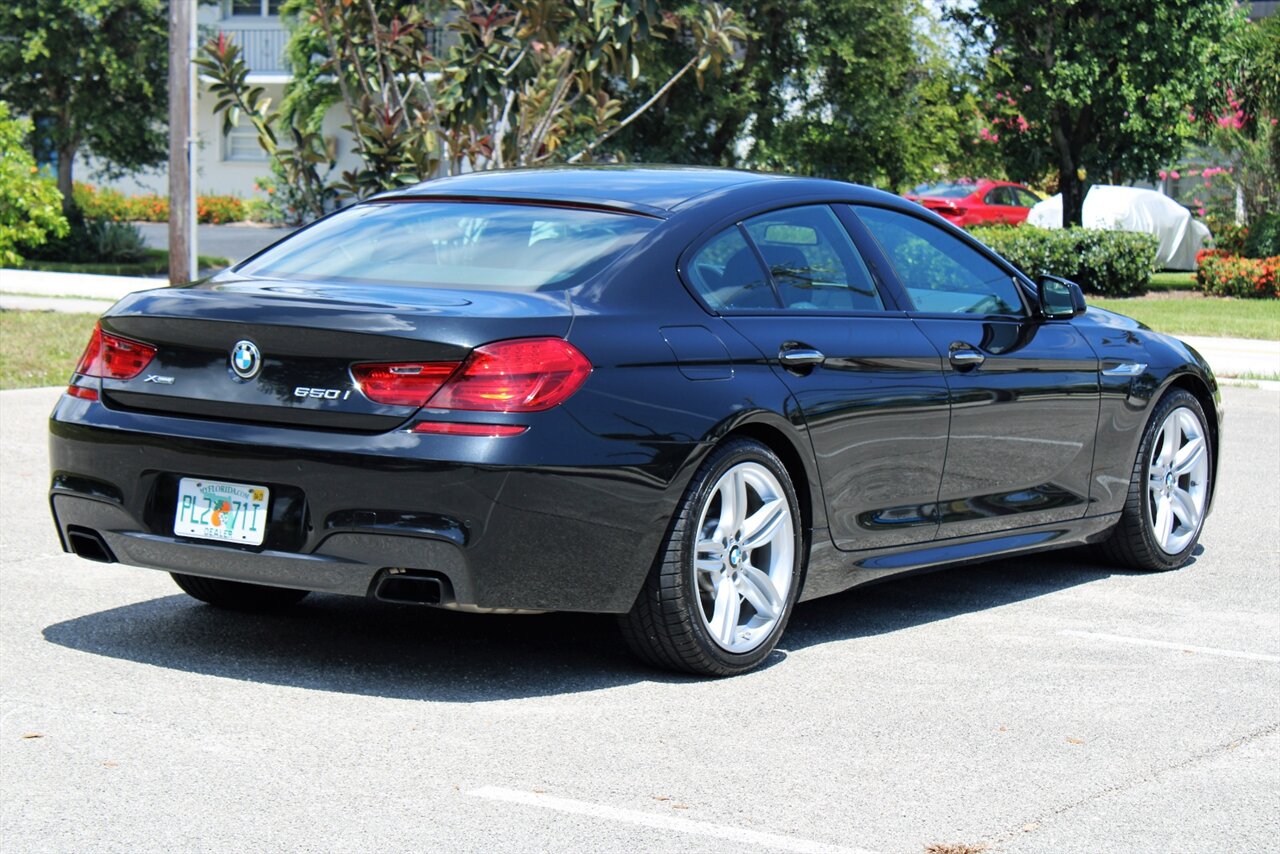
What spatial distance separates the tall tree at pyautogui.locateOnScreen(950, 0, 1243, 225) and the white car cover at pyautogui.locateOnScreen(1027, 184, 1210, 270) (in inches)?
37.6

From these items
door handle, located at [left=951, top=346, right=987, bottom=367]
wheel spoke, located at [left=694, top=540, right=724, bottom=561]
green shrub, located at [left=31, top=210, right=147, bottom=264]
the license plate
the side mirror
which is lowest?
green shrub, located at [left=31, top=210, right=147, bottom=264]

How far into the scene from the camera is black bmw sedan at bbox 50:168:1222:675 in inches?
196

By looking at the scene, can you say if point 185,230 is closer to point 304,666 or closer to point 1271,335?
point 1271,335

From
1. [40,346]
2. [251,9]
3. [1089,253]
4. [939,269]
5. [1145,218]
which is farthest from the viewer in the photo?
[251,9]

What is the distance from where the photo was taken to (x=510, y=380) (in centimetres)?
496

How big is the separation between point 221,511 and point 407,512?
23.0 inches

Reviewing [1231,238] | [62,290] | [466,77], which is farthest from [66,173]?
[466,77]

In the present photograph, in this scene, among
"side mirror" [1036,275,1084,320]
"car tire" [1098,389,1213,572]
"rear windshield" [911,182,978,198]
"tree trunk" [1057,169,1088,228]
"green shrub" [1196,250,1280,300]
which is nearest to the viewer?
"side mirror" [1036,275,1084,320]

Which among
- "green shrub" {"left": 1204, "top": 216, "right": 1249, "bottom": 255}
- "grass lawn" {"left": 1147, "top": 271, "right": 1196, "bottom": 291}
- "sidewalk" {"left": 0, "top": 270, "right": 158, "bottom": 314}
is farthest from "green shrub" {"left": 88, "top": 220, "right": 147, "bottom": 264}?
"green shrub" {"left": 1204, "top": 216, "right": 1249, "bottom": 255}

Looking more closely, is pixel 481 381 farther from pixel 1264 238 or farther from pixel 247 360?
pixel 1264 238

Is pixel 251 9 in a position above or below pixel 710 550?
above

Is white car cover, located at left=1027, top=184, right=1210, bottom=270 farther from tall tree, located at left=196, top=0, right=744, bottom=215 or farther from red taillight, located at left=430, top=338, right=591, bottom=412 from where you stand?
red taillight, located at left=430, top=338, right=591, bottom=412

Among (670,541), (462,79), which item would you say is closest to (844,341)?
(670,541)

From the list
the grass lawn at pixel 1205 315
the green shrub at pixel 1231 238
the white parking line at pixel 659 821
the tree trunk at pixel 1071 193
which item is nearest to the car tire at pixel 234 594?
the white parking line at pixel 659 821
